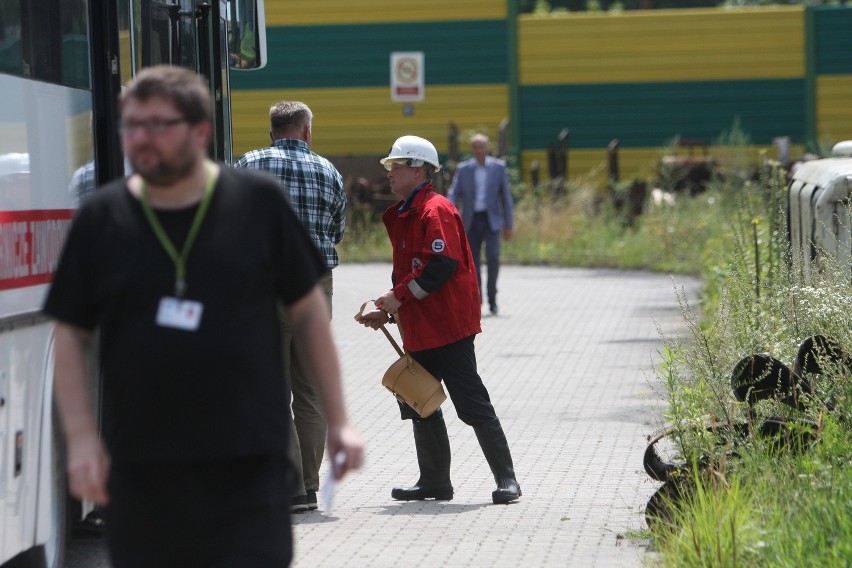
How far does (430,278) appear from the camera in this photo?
7.13 m

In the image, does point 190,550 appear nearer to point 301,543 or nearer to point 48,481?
point 48,481

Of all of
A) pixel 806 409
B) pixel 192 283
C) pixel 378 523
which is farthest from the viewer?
pixel 378 523

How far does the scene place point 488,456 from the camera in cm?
743

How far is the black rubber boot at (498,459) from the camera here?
7.38 m

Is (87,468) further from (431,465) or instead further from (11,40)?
(431,465)

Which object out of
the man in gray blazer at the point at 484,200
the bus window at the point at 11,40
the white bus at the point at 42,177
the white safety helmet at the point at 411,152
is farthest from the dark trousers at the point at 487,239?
the bus window at the point at 11,40

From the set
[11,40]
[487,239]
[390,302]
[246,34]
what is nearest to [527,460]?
[390,302]

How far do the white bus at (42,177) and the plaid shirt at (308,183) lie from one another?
40.2 inches

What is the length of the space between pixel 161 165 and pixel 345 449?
0.84 metres

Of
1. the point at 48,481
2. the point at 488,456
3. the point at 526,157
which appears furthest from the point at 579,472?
the point at 526,157

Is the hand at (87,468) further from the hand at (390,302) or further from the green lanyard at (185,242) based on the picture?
the hand at (390,302)

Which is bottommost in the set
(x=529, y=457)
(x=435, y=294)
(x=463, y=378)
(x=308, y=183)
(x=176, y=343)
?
(x=529, y=457)

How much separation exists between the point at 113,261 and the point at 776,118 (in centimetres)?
2853

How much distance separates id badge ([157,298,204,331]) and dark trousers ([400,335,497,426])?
391cm
